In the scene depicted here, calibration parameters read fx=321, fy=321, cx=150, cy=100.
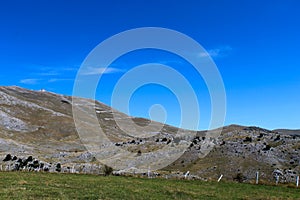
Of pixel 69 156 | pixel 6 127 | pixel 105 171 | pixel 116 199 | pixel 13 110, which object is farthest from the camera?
pixel 13 110

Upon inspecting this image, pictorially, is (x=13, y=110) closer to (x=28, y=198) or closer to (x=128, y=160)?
(x=128, y=160)

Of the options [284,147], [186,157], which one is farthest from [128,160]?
[284,147]

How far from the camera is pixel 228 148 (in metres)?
76.2

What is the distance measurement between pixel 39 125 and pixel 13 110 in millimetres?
23121

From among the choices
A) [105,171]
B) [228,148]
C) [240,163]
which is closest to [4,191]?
[105,171]

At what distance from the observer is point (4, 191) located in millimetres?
22578

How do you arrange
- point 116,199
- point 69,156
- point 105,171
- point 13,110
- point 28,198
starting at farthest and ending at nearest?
point 13,110 < point 69,156 < point 105,171 < point 116,199 < point 28,198

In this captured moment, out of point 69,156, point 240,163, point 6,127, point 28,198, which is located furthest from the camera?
point 6,127

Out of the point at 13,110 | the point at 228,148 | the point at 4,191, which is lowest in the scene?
the point at 4,191

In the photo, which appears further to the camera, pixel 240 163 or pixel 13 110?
pixel 13 110

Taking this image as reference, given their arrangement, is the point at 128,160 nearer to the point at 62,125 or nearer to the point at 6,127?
the point at 6,127

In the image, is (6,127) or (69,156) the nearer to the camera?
(69,156)

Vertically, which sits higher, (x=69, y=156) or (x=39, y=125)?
(x=39, y=125)

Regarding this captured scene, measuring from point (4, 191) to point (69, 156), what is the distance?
65.7 m
